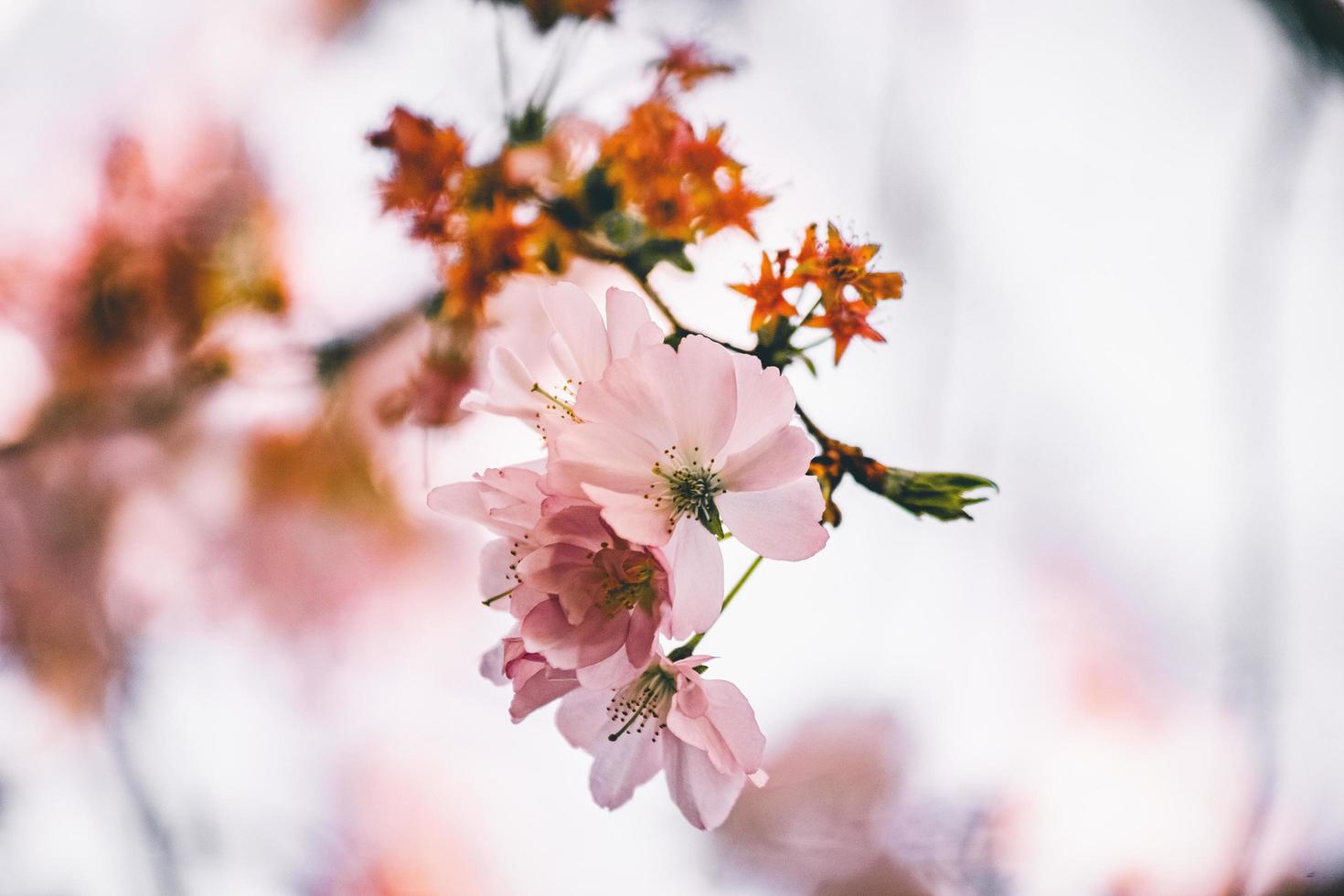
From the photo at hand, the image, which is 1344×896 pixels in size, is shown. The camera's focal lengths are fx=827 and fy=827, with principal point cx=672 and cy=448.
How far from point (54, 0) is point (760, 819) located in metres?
0.82

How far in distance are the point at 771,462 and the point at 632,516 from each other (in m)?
0.06

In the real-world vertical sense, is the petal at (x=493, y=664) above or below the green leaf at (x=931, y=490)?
below

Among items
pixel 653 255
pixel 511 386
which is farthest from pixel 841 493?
pixel 511 386

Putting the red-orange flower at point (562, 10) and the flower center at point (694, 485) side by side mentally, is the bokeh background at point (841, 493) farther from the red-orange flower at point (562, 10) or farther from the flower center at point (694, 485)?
the flower center at point (694, 485)

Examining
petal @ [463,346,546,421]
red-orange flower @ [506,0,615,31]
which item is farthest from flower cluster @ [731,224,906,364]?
red-orange flower @ [506,0,615,31]

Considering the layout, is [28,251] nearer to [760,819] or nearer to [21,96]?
[21,96]

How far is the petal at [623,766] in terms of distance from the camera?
1.19 ft

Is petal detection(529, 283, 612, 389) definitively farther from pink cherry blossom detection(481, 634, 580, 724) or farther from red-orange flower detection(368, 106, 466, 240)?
red-orange flower detection(368, 106, 466, 240)

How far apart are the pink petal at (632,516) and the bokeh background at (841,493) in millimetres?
340

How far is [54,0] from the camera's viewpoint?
63 centimetres

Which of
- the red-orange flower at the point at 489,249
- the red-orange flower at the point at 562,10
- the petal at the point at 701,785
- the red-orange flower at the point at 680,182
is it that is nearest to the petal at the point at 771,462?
the petal at the point at 701,785

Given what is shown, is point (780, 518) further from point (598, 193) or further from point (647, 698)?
point (598, 193)

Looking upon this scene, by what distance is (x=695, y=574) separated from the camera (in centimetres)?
31

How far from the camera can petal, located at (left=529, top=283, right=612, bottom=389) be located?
33cm
